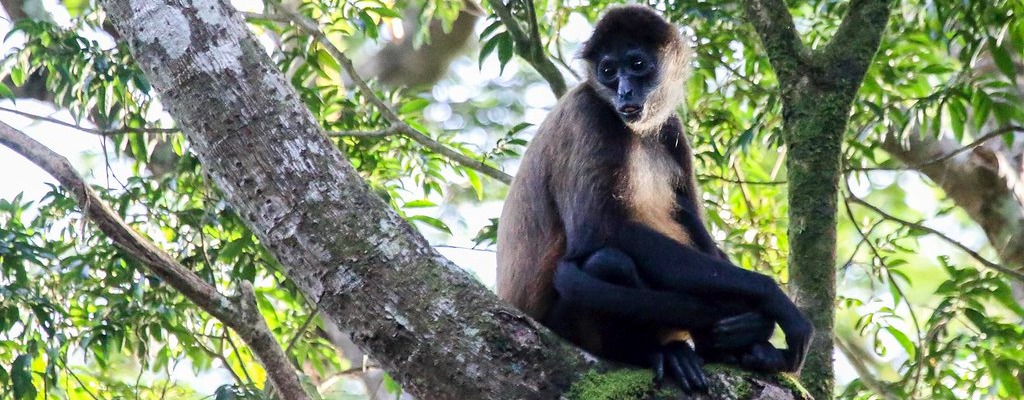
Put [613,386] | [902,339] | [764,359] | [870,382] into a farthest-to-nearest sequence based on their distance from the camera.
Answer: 1. [902,339]
2. [870,382]
3. [764,359]
4. [613,386]

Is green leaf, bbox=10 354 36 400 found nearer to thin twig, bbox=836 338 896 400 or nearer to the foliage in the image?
the foliage

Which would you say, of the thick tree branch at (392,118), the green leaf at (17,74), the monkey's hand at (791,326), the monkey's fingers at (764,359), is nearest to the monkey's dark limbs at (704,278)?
the monkey's hand at (791,326)

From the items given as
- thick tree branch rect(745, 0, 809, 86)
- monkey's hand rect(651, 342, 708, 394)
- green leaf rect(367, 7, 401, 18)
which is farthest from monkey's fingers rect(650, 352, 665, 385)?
green leaf rect(367, 7, 401, 18)

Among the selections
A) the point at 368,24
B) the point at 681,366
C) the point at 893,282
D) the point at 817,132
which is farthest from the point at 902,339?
the point at 368,24

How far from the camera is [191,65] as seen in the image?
4.20 metres

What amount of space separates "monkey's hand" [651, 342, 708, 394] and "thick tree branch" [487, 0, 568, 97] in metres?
2.84

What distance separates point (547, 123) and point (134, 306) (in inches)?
101

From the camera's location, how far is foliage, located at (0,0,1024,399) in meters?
6.38

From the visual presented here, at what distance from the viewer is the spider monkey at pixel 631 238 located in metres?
4.77

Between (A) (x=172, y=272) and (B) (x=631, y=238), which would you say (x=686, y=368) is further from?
(A) (x=172, y=272)

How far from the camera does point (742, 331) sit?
467cm

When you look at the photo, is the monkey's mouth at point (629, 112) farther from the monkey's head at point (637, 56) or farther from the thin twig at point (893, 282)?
the thin twig at point (893, 282)

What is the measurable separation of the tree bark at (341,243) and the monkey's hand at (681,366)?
0.24 ft

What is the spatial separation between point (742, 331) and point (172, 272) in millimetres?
2725
